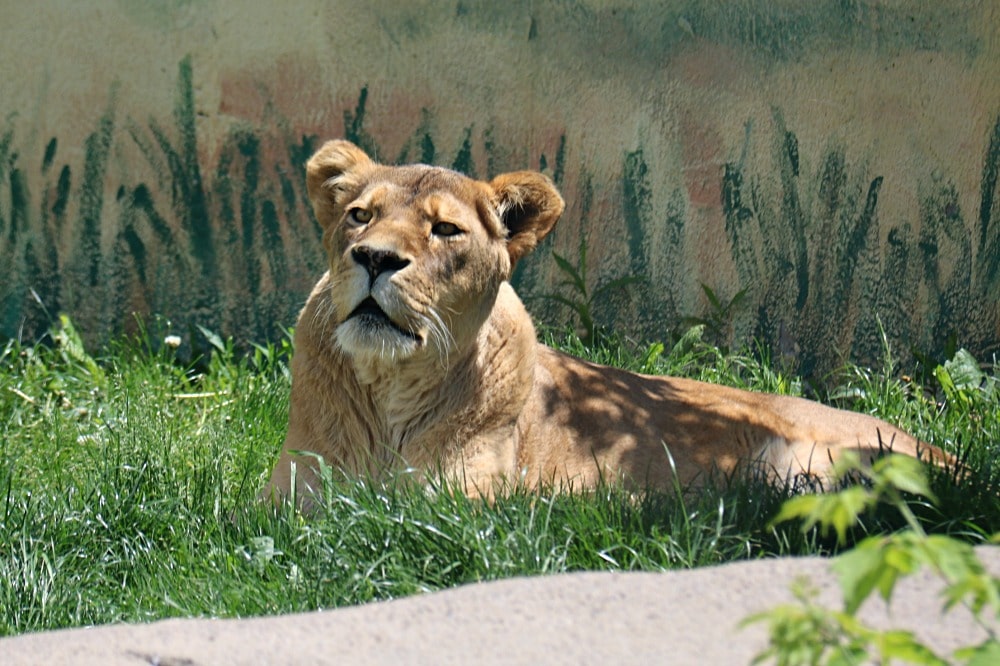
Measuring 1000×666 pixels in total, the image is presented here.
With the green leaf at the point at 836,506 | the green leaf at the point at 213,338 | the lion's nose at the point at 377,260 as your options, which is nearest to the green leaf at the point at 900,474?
the green leaf at the point at 836,506

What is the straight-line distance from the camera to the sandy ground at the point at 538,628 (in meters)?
2.70

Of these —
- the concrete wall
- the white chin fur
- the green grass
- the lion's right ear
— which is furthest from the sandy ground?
the concrete wall

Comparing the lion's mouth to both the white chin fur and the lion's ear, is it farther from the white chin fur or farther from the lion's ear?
the lion's ear

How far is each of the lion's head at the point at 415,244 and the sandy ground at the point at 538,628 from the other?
4.91ft

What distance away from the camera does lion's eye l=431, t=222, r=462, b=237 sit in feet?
15.2

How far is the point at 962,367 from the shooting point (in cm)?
683

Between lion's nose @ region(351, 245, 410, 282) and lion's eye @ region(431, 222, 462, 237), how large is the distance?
243 mm

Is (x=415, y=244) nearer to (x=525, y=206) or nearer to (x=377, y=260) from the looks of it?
(x=377, y=260)

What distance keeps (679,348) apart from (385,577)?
3.32m

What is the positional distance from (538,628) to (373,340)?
177cm

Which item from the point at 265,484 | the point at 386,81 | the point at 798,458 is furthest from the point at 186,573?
the point at 386,81

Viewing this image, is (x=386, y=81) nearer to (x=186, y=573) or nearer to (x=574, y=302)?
(x=574, y=302)

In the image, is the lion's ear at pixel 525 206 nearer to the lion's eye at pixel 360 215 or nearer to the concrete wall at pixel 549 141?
the lion's eye at pixel 360 215

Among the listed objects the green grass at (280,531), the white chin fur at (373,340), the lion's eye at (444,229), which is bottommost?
the green grass at (280,531)
